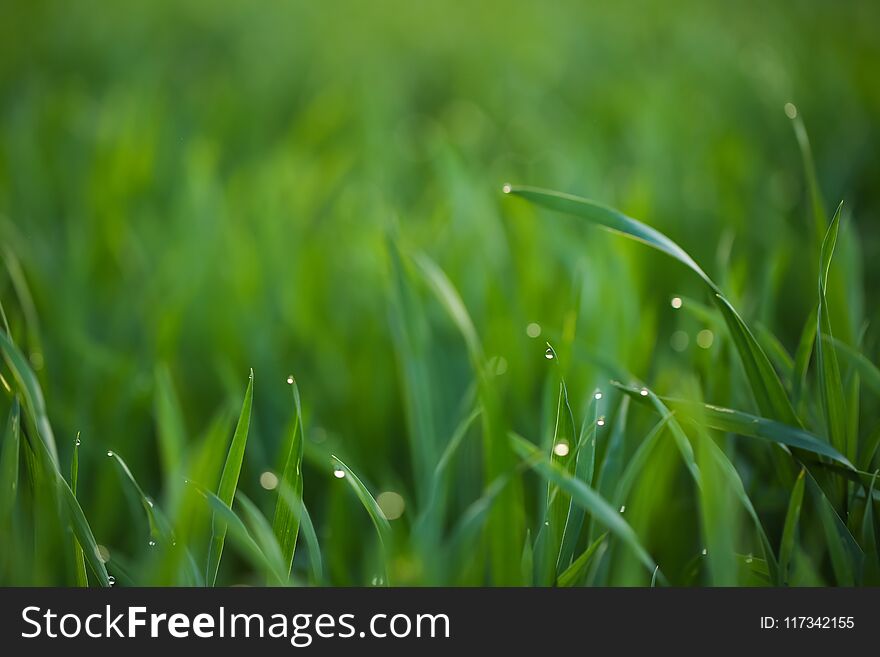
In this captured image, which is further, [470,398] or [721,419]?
[470,398]

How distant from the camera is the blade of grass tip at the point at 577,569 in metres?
0.36

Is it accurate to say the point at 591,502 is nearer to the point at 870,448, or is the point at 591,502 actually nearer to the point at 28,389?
the point at 870,448

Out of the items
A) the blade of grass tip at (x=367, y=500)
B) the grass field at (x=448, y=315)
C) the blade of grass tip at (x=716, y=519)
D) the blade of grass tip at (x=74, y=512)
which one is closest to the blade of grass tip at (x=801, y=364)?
the grass field at (x=448, y=315)

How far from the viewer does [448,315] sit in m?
0.62

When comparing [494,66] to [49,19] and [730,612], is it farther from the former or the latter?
[730,612]

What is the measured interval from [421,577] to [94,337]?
→ 0.43 m

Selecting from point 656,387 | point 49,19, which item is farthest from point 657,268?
point 49,19

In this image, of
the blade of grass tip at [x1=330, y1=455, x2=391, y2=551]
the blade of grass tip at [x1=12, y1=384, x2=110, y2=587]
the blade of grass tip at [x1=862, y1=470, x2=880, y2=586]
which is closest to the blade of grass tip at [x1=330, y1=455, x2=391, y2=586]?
the blade of grass tip at [x1=330, y1=455, x2=391, y2=551]

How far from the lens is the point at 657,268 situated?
70 centimetres

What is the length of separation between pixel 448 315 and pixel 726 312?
0.90 ft

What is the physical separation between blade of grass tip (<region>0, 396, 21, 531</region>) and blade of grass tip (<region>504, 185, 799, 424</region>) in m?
0.27

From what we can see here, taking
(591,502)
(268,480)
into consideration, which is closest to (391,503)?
(268,480)

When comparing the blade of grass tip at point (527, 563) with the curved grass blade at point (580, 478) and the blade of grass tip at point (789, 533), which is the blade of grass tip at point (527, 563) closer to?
the curved grass blade at point (580, 478)

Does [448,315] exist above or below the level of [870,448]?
above
